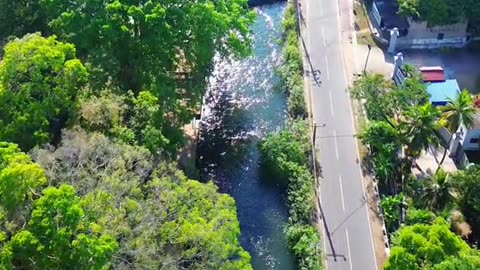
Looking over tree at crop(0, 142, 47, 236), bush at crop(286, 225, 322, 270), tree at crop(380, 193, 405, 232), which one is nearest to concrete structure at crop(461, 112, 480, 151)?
tree at crop(380, 193, 405, 232)

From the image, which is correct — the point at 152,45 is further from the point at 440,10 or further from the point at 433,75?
the point at 440,10

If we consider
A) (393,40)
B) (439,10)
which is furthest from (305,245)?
(439,10)

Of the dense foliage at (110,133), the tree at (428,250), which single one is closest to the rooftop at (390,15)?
the dense foliage at (110,133)

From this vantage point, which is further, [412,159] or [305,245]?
[412,159]

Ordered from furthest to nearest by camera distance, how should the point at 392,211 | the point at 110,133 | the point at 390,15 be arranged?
the point at 390,15 → the point at 392,211 → the point at 110,133

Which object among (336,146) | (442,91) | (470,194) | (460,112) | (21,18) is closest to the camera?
(470,194)

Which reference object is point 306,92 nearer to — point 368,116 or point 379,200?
point 368,116

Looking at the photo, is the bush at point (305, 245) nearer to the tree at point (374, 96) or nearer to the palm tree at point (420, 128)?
the palm tree at point (420, 128)
